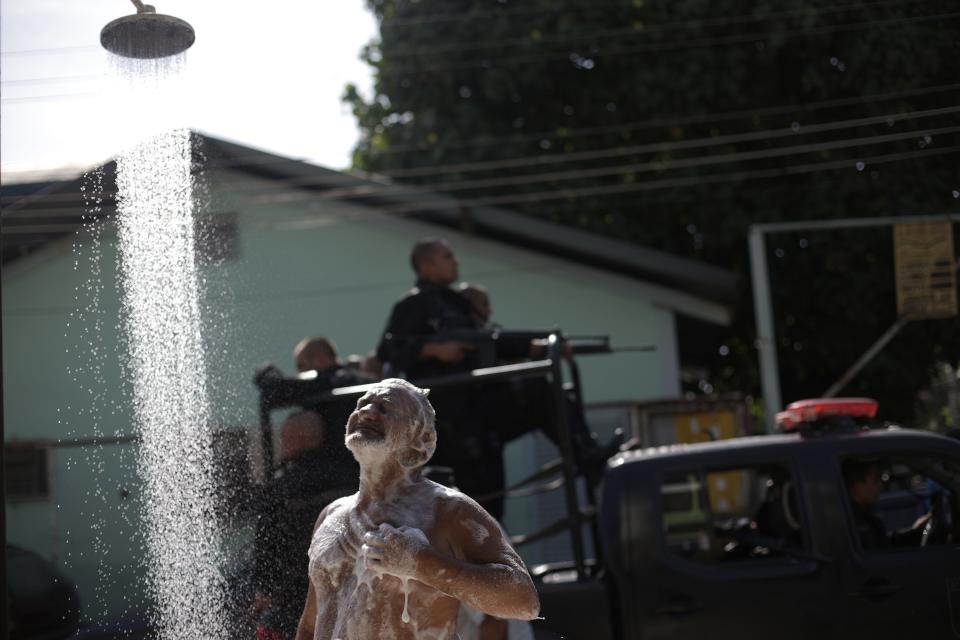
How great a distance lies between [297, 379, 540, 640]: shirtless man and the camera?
2600 millimetres

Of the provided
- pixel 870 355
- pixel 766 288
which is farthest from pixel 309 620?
pixel 766 288

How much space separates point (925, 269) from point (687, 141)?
18.3 feet

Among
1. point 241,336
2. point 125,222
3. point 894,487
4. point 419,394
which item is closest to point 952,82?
point 894,487

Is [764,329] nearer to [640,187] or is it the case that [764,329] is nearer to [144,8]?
[640,187]

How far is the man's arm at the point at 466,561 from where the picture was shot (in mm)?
2576

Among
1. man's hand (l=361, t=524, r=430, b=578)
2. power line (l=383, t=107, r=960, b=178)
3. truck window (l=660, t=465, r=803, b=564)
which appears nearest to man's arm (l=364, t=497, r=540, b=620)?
man's hand (l=361, t=524, r=430, b=578)

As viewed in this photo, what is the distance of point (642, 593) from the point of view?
5238 mm

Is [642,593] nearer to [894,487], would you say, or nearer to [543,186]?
[894,487]

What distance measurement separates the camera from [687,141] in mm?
15859

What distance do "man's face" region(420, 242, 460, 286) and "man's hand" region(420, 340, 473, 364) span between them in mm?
629

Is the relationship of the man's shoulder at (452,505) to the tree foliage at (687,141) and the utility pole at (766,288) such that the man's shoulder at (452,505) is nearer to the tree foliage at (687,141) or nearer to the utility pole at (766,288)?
the utility pole at (766,288)

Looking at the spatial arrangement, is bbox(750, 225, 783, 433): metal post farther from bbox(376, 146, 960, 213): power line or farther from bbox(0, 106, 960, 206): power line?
bbox(376, 146, 960, 213): power line

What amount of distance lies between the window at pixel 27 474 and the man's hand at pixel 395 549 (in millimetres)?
11266

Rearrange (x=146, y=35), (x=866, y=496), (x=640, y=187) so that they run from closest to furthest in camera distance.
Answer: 1. (x=146, y=35)
2. (x=866, y=496)
3. (x=640, y=187)
